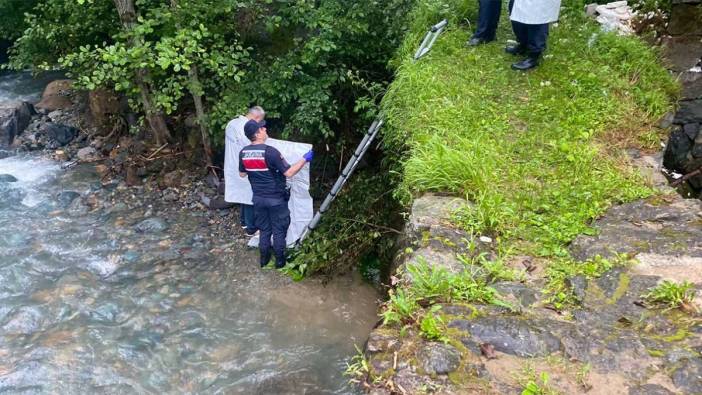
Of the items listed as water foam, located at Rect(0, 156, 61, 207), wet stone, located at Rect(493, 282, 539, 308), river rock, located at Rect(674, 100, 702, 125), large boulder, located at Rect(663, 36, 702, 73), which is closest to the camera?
wet stone, located at Rect(493, 282, 539, 308)

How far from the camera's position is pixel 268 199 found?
6.27 meters

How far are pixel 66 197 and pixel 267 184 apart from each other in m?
4.01

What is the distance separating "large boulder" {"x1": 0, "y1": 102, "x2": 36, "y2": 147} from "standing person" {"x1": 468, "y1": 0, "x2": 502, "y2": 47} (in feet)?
27.4

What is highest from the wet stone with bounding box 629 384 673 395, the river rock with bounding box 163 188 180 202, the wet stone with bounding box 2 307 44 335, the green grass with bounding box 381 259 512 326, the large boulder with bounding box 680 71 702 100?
the large boulder with bounding box 680 71 702 100

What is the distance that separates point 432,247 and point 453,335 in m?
0.90

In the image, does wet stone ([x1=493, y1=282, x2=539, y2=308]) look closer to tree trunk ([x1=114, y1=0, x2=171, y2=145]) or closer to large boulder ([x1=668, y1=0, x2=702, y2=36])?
large boulder ([x1=668, y1=0, x2=702, y2=36])

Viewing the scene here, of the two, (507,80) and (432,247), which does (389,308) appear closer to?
(432,247)

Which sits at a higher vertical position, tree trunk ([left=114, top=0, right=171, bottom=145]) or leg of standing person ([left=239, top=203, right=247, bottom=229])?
tree trunk ([left=114, top=0, right=171, bottom=145])

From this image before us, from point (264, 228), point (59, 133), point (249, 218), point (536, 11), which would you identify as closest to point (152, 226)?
point (249, 218)

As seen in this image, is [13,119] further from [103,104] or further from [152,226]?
[152,226]

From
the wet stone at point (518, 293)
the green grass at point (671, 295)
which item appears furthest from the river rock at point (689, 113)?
the wet stone at point (518, 293)

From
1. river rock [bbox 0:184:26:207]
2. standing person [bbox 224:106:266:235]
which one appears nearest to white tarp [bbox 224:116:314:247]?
standing person [bbox 224:106:266:235]

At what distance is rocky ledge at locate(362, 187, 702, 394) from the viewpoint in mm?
2791

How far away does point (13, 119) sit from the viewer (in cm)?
1020
